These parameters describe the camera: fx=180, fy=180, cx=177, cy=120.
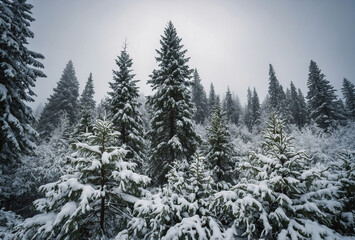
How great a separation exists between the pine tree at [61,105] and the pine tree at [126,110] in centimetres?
2330

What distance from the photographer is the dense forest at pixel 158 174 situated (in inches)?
236

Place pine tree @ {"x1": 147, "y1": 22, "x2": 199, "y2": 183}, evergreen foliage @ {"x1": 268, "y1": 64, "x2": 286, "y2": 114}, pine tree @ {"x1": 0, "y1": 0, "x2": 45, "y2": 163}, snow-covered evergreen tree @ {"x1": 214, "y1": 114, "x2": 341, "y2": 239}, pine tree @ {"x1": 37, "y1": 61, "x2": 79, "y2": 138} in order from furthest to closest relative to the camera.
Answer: evergreen foliage @ {"x1": 268, "y1": 64, "x2": 286, "y2": 114}, pine tree @ {"x1": 37, "y1": 61, "x2": 79, "y2": 138}, pine tree @ {"x1": 147, "y1": 22, "x2": 199, "y2": 183}, pine tree @ {"x1": 0, "y1": 0, "x2": 45, "y2": 163}, snow-covered evergreen tree @ {"x1": 214, "y1": 114, "x2": 341, "y2": 239}

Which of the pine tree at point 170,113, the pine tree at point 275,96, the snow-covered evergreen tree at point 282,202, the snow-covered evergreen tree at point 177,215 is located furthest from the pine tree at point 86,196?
the pine tree at point 275,96

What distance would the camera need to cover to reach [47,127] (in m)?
35.2

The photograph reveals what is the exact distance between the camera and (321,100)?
3381cm

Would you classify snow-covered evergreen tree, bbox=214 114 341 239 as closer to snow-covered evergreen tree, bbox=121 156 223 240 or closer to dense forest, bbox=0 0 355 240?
dense forest, bbox=0 0 355 240

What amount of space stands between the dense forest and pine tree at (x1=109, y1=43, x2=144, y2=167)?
10 cm

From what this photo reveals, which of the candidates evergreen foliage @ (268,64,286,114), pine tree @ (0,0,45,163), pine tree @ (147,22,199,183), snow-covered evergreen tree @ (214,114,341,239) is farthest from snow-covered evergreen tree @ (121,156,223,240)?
evergreen foliage @ (268,64,286,114)

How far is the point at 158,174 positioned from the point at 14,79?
12.9 metres

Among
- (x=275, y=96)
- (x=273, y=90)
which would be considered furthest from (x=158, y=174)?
(x=273, y=90)

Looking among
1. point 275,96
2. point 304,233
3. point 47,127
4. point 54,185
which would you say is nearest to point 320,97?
point 275,96

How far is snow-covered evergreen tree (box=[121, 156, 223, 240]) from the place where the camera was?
20.1 ft

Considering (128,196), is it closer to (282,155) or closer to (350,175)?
(282,155)

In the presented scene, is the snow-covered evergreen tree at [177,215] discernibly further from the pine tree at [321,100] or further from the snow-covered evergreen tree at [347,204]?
the pine tree at [321,100]
